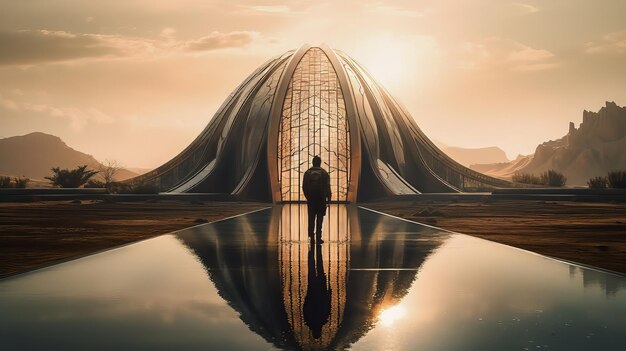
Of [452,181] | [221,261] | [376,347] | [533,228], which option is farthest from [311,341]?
[452,181]

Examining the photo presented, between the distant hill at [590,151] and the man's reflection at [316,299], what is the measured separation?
504 feet

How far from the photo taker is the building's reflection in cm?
548

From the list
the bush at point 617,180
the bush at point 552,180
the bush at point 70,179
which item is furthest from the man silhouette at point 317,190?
the bush at point 552,180

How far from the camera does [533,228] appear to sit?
61.6 ft

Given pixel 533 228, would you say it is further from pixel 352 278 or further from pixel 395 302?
pixel 395 302

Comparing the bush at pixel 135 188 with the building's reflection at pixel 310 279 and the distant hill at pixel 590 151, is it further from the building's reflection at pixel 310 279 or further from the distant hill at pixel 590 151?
the distant hill at pixel 590 151

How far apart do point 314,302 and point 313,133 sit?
44.6m

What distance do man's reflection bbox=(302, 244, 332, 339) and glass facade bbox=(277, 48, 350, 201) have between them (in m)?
39.9

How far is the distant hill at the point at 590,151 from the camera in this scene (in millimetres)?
157250

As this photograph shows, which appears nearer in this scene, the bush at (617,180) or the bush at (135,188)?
the bush at (617,180)

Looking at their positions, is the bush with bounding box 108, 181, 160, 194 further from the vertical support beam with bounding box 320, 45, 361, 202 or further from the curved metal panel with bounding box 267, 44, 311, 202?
the vertical support beam with bounding box 320, 45, 361, 202

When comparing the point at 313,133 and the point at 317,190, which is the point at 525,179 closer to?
the point at 313,133

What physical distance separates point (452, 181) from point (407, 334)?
45661 millimetres

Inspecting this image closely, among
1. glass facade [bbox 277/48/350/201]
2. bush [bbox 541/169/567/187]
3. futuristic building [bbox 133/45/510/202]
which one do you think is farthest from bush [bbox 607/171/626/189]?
glass facade [bbox 277/48/350/201]
